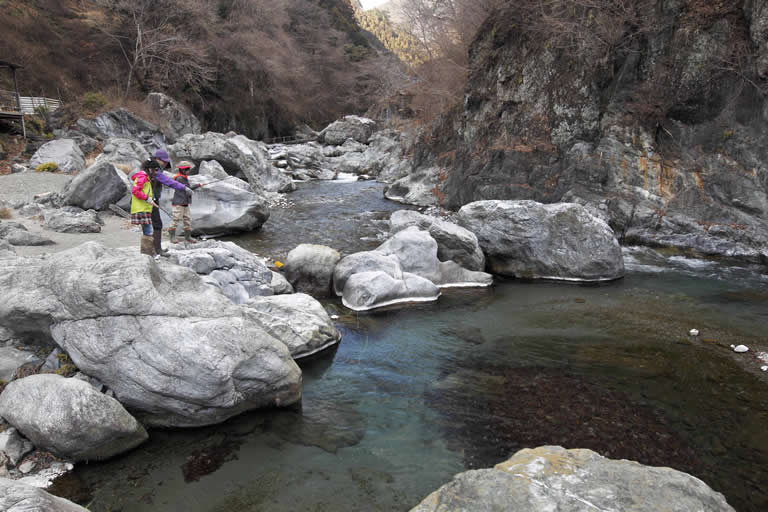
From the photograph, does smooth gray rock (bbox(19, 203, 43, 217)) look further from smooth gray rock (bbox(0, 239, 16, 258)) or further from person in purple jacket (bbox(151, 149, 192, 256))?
person in purple jacket (bbox(151, 149, 192, 256))

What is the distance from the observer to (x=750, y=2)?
13703 mm

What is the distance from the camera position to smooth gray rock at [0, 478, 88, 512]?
2648mm

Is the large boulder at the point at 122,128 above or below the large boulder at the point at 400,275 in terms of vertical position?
above

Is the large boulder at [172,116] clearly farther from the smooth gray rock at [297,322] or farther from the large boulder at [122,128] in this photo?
the smooth gray rock at [297,322]

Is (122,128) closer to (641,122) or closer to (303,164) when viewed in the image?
(303,164)

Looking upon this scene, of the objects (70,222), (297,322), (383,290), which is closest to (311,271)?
(383,290)

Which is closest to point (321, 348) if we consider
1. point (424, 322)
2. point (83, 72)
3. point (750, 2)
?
point (424, 322)

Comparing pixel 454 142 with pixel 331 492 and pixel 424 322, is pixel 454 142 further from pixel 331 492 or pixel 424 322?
pixel 331 492

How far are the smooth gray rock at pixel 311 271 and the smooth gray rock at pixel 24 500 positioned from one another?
6.88 m

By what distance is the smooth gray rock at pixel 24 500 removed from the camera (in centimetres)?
265

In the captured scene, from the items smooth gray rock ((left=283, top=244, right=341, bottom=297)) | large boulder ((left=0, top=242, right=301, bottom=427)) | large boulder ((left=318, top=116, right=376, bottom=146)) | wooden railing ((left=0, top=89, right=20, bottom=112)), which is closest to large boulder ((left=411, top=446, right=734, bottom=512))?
large boulder ((left=0, top=242, right=301, bottom=427))

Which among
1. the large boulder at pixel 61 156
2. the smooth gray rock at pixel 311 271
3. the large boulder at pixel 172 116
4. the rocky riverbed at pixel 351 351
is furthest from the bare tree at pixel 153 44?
the smooth gray rock at pixel 311 271

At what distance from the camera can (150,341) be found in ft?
16.8

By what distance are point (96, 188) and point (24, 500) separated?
13.6m
